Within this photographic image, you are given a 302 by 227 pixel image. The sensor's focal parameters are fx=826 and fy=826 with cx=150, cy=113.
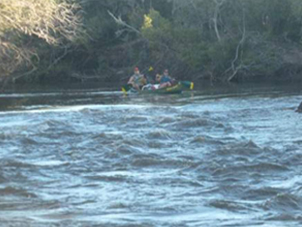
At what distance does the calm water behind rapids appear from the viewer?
12.6 m

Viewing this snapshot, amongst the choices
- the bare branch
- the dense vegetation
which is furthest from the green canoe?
the bare branch

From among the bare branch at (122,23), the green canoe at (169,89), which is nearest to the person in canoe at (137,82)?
the green canoe at (169,89)

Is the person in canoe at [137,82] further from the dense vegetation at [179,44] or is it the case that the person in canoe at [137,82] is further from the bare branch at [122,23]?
the bare branch at [122,23]

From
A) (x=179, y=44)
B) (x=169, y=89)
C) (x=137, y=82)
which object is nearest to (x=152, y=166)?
(x=169, y=89)

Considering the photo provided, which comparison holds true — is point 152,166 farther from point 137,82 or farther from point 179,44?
point 179,44

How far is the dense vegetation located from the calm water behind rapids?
16.2m

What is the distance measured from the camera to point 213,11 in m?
48.7

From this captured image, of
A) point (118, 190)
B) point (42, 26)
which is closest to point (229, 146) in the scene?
point (118, 190)

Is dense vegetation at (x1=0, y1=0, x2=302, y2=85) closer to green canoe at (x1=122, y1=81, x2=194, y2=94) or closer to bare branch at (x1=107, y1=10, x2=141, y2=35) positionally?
bare branch at (x1=107, y1=10, x2=141, y2=35)

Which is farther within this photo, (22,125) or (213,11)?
(213,11)

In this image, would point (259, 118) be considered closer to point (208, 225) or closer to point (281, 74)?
point (208, 225)

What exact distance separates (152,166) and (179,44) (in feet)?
108

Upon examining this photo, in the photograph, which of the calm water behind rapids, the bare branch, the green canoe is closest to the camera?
the calm water behind rapids

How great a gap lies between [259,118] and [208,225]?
606 inches
